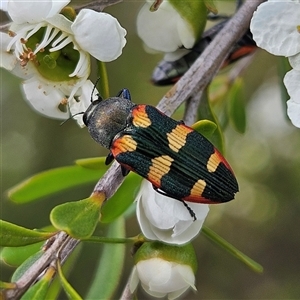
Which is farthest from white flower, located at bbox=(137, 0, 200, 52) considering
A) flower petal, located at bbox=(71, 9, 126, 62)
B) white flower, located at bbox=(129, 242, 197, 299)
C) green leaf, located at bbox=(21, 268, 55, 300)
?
green leaf, located at bbox=(21, 268, 55, 300)

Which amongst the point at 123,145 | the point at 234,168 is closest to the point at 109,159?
the point at 123,145

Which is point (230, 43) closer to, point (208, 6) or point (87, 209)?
point (208, 6)

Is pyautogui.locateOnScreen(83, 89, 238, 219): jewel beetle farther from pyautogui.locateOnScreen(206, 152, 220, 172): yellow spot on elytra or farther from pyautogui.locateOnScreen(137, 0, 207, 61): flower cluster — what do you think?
pyautogui.locateOnScreen(137, 0, 207, 61): flower cluster

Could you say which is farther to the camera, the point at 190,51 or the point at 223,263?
the point at 223,263

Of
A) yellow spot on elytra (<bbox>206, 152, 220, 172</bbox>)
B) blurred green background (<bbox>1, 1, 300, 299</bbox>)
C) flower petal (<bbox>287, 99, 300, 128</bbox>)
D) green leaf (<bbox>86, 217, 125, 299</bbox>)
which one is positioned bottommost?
blurred green background (<bbox>1, 1, 300, 299</bbox>)

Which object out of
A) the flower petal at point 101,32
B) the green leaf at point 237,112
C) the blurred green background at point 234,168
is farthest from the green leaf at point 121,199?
the blurred green background at point 234,168

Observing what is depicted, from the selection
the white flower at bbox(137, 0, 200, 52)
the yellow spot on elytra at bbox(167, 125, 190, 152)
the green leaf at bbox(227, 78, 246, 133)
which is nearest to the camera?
the yellow spot on elytra at bbox(167, 125, 190, 152)

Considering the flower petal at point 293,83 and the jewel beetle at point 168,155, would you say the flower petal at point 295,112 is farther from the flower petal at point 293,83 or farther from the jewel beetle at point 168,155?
the jewel beetle at point 168,155

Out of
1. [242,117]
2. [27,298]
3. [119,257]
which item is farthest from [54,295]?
[242,117]
